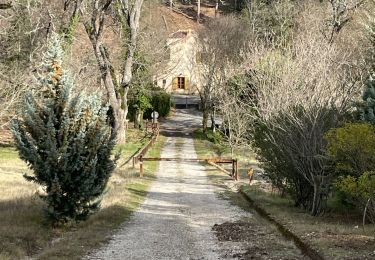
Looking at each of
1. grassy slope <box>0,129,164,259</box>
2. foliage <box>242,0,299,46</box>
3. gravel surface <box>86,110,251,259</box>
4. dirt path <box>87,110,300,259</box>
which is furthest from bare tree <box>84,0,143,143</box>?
foliage <box>242,0,299,46</box>

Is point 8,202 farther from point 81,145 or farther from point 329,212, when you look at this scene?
point 329,212

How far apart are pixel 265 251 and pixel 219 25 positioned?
1750 inches

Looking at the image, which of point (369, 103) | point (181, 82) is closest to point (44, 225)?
point (369, 103)

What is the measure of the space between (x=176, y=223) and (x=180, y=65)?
193ft

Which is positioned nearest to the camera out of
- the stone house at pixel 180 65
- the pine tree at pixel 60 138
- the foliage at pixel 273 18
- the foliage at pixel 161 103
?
the pine tree at pixel 60 138

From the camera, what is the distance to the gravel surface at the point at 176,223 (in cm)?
1004

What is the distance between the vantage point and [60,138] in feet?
37.8

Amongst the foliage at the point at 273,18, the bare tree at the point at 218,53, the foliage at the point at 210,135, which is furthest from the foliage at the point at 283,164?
the foliage at the point at 273,18

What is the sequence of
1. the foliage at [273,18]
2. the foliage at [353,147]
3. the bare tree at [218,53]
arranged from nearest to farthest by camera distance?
the foliage at [353,147] < the bare tree at [218,53] < the foliage at [273,18]

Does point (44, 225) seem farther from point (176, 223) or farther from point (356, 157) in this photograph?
point (356, 157)

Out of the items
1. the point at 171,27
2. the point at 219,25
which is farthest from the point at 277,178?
the point at 171,27

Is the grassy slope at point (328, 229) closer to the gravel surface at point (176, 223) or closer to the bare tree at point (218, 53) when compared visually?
the gravel surface at point (176, 223)

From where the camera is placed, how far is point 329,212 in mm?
14234

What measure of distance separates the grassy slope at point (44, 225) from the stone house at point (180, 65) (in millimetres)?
39335
